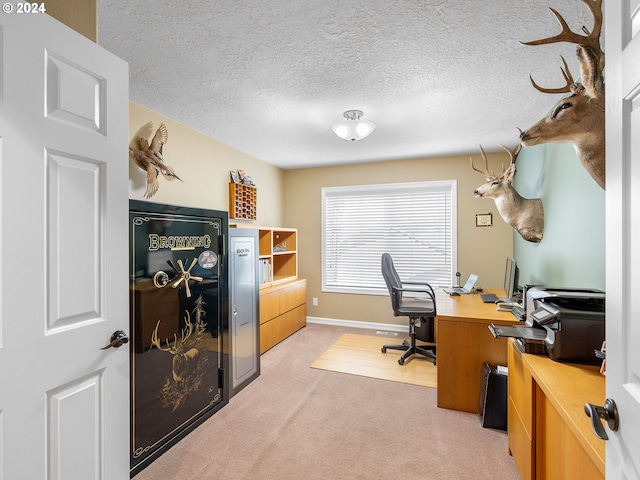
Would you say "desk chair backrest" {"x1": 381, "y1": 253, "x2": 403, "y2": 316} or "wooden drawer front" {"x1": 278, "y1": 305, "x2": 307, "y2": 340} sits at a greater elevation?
"desk chair backrest" {"x1": 381, "y1": 253, "x2": 403, "y2": 316}

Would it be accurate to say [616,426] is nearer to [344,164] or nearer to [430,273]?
[430,273]

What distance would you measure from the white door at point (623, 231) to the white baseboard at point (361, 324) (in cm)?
384

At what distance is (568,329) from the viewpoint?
4.76 ft

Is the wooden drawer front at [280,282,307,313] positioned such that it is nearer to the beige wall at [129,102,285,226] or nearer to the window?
the window

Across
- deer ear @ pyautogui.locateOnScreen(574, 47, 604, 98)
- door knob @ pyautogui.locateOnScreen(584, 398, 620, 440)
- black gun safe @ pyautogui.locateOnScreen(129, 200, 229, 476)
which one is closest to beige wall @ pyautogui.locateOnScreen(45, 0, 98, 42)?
black gun safe @ pyautogui.locateOnScreen(129, 200, 229, 476)

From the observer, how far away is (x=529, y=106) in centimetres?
271

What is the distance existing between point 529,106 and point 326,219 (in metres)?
2.96

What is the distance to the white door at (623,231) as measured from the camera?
673 mm

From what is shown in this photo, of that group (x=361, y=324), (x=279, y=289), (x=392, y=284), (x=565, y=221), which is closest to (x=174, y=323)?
(x=279, y=289)

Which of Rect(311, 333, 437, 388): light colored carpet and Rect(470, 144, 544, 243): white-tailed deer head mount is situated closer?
Rect(470, 144, 544, 243): white-tailed deer head mount

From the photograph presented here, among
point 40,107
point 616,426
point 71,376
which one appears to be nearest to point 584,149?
point 616,426

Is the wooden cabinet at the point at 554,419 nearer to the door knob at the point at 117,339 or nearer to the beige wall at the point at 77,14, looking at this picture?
the door knob at the point at 117,339

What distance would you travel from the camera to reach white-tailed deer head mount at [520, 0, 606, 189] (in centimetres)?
122

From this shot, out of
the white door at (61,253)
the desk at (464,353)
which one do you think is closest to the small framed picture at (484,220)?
the desk at (464,353)
